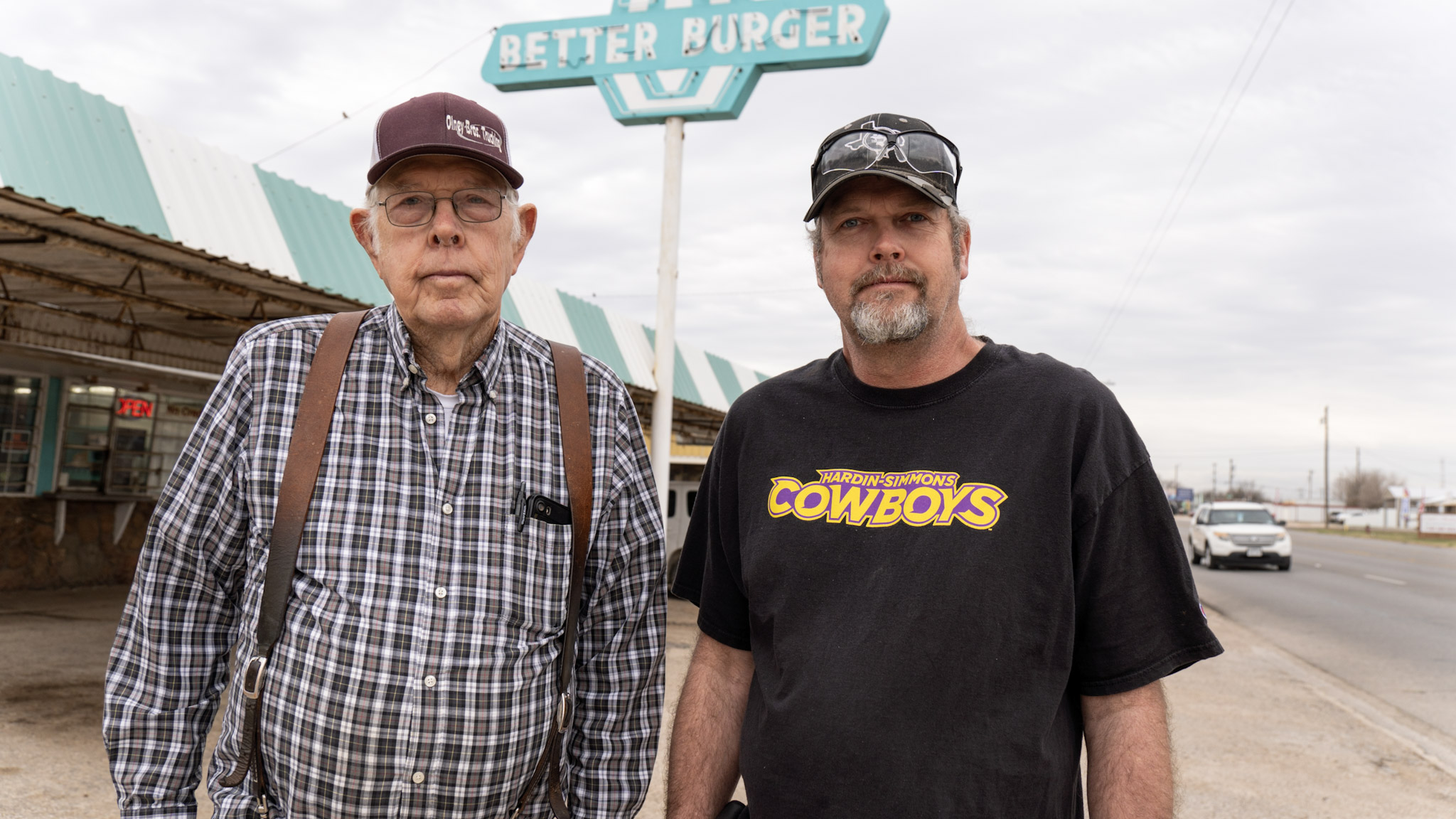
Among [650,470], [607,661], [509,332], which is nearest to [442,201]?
[509,332]

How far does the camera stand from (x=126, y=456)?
44.3ft

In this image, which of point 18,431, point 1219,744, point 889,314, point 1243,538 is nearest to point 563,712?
point 889,314

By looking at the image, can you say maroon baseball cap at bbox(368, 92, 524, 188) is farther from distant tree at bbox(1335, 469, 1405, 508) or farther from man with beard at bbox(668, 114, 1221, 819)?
distant tree at bbox(1335, 469, 1405, 508)

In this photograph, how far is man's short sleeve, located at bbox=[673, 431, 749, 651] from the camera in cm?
230

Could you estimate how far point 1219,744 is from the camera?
265 inches

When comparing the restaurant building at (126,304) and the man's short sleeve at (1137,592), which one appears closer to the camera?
the man's short sleeve at (1137,592)

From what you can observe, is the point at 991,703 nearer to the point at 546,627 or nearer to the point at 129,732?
the point at 546,627

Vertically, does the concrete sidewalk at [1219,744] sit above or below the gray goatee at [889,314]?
below

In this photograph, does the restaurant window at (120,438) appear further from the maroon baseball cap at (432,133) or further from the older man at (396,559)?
the maroon baseball cap at (432,133)

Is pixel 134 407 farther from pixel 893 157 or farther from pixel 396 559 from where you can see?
pixel 893 157

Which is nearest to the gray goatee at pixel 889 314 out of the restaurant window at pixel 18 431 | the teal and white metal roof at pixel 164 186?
the teal and white metal roof at pixel 164 186

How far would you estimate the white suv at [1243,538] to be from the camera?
2131 centimetres

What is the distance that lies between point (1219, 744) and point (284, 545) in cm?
666

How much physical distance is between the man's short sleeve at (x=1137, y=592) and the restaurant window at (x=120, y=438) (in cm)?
1401
